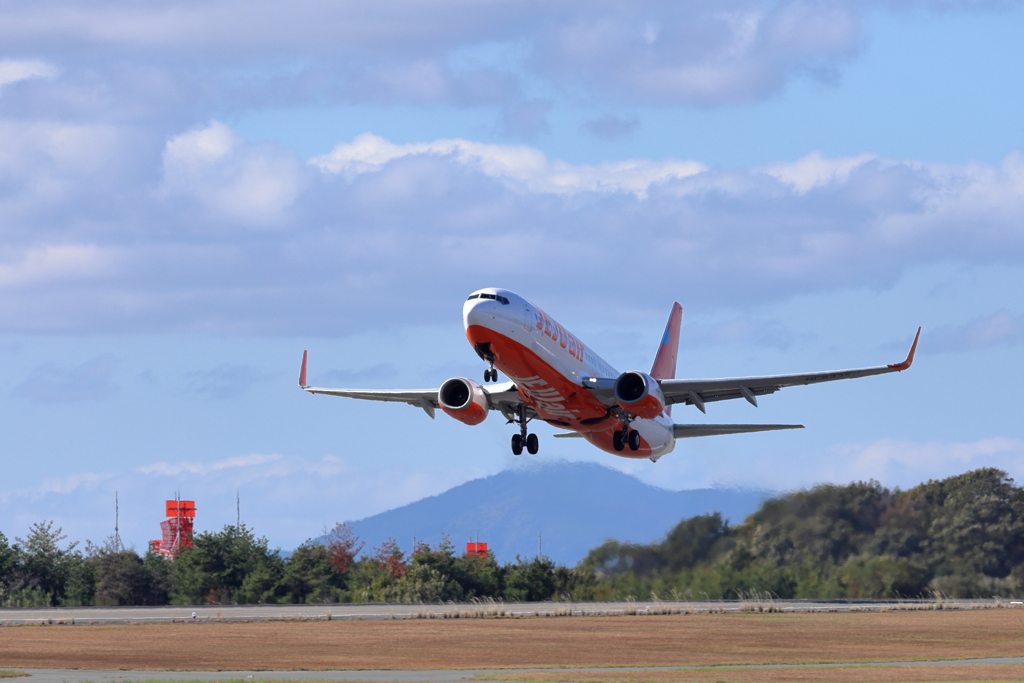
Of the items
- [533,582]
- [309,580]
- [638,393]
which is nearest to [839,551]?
[533,582]

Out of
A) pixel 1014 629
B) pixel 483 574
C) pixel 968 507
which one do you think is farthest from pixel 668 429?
pixel 483 574

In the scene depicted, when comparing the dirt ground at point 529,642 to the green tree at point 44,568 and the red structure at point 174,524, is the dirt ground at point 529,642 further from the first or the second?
the red structure at point 174,524

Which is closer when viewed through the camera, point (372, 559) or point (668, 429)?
point (668, 429)

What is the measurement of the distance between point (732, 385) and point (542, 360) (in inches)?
331

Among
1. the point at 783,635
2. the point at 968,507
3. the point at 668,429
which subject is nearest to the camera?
the point at 668,429

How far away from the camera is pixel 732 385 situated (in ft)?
162

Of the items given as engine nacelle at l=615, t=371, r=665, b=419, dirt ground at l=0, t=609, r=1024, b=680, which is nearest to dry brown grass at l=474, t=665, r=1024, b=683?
dirt ground at l=0, t=609, r=1024, b=680

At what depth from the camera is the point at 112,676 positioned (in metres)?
46.1

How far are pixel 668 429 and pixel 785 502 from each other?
60.5 ft

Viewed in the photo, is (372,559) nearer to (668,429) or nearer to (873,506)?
(873,506)

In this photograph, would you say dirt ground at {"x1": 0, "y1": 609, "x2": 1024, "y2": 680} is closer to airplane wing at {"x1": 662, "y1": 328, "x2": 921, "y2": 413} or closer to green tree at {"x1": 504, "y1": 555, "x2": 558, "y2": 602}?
airplane wing at {"x1": 662, "y1": 328, "x2": 921, "y2": 413}

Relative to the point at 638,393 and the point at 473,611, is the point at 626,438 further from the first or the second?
the point at 473,611

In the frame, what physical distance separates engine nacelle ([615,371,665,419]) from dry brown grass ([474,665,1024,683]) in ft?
31.0

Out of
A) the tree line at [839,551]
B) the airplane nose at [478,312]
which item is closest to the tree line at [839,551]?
the tree line at [839,551]
